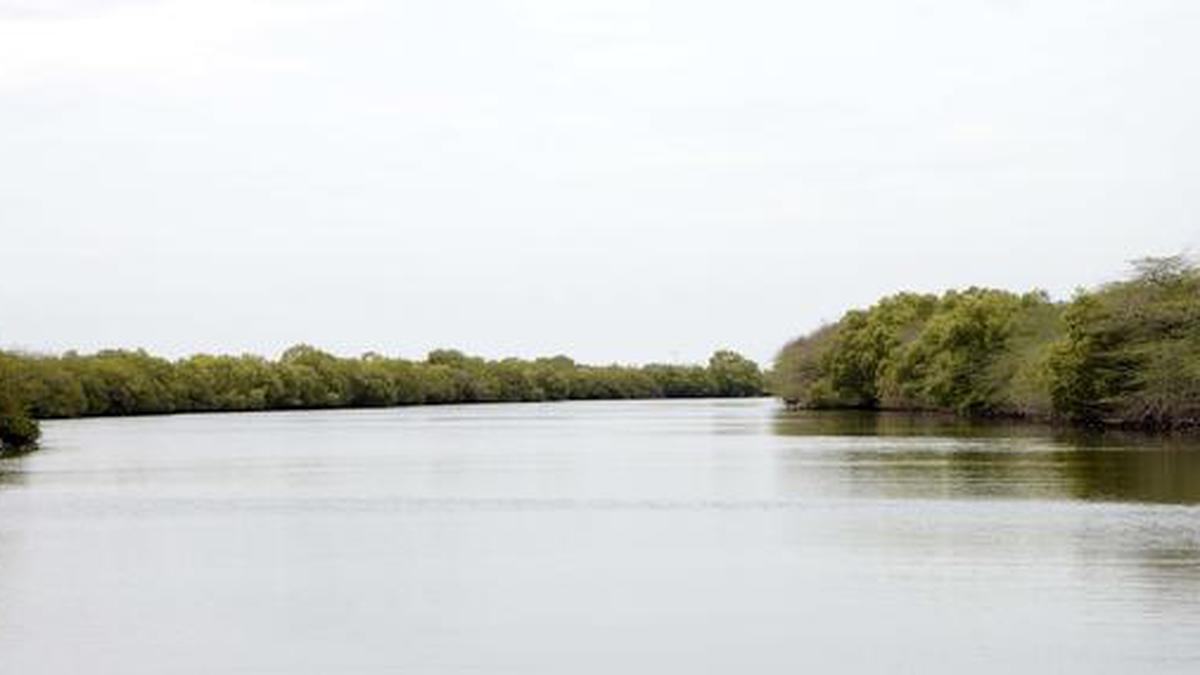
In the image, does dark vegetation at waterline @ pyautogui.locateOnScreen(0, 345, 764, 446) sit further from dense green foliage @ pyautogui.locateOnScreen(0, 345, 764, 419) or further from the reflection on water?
the reflection on water

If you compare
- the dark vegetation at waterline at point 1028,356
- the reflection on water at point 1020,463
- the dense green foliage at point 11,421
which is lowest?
the reflection on water at point 1020,463

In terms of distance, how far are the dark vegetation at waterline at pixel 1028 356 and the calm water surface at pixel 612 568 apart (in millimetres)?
17921

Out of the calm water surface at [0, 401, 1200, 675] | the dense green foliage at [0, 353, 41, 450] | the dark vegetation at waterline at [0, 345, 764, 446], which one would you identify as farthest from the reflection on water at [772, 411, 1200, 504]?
the dark vegetation at waterline at [0, 345, 764, 446]

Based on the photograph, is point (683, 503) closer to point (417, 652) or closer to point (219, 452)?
point (417, 652)

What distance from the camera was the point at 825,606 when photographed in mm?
22594

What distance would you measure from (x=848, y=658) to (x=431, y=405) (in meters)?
162

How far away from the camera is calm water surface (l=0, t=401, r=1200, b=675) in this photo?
19.5 metres

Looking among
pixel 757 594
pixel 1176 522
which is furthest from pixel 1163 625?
pixel 1176 522

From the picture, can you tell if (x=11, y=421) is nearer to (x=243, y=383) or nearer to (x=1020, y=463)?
(x=1020, y=463)

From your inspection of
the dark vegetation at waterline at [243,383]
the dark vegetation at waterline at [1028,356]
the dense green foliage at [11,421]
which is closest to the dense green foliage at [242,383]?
the dark vegetation at waterline at [243,383]

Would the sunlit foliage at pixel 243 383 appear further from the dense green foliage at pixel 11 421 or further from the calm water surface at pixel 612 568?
the calm water surface at pixel 612 568

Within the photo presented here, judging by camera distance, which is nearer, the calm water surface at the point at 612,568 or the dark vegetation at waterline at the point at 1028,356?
the calm water surface at the point at 612,568

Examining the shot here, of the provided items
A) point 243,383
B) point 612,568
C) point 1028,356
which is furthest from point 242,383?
point 612,568

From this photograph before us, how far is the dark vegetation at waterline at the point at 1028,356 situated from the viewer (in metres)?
71.9
